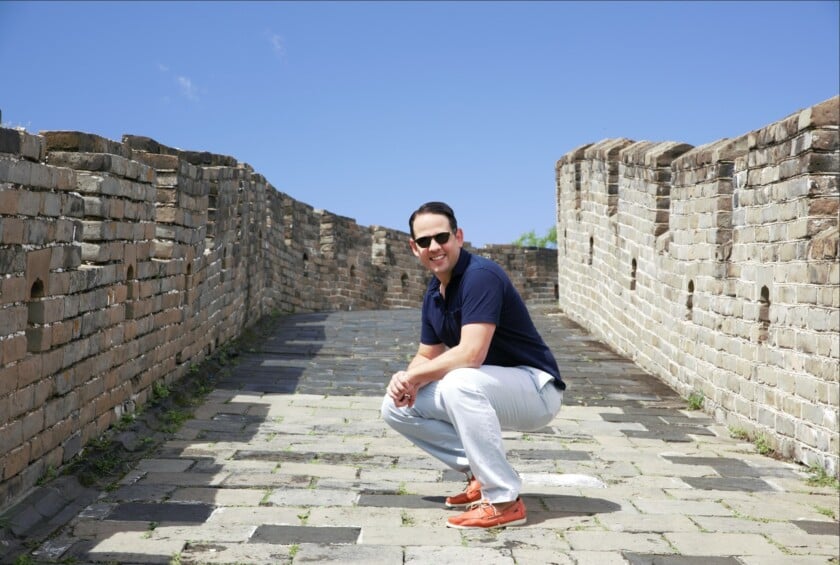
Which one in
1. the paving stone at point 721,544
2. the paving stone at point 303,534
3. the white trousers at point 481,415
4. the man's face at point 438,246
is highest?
the man's face at point 438,246

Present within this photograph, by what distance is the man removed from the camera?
16.4 feet

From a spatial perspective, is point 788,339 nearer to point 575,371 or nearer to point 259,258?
point 575,371

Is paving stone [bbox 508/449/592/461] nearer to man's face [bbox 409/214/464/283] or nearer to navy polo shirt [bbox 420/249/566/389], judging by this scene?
navy polo shirt [bbox 420/249/566/389]

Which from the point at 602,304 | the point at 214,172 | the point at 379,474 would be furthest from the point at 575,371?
the point at 379,474

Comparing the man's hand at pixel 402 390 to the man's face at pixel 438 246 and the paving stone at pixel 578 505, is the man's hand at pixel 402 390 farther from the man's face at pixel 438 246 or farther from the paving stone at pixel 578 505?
the paving stone at pixel 578 505

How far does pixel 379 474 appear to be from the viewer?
6344 mm

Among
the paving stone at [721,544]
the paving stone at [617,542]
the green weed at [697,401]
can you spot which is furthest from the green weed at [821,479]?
the green weed at [697,401]

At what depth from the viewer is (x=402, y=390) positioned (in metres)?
5.13

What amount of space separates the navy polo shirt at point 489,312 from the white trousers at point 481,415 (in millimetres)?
90

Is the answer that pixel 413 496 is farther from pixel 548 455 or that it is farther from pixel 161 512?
pixel 548 455

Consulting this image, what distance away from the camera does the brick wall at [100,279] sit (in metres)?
5.25

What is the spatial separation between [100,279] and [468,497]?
281 cm

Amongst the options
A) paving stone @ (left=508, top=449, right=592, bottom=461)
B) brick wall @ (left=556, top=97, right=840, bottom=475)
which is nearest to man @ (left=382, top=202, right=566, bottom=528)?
paving stone @ (left=508, top=449, right=592, bottom=461)

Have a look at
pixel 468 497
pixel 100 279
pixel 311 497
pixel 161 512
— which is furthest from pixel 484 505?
pixel 100 279
